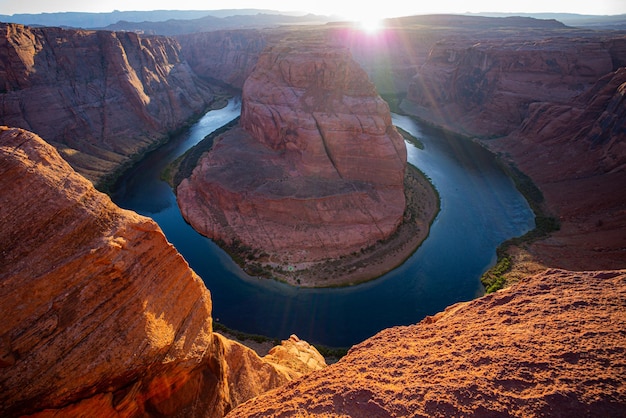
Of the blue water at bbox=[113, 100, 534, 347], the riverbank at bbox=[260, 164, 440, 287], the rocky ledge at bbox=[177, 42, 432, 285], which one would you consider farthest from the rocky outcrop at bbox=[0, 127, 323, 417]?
the rocky ledge at bbox=[177, 42, 432, 285]

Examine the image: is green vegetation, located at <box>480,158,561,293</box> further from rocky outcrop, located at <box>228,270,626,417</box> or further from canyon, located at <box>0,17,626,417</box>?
rocky outcrop, located at <box>228,270,626,417</box>

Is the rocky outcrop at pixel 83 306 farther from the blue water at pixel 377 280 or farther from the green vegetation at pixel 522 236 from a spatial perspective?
the green vegetation at pixel 522 236

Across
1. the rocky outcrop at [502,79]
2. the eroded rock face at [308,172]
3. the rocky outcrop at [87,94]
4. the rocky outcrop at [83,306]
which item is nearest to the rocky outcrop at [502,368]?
the rocky outcrop at [83,306]

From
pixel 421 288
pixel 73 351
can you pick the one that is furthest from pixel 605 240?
pixel 73 351

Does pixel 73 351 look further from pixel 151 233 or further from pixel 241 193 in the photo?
pixel 241 193

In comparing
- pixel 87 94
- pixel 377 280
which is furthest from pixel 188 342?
pixel 87 94

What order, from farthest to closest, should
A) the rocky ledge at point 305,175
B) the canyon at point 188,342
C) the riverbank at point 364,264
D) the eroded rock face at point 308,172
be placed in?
the eroded rock face at point 308,172 < the rocky ledge at point 305,175 < the riverbank at point 364,264 < the canyon at point 188,342
